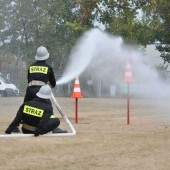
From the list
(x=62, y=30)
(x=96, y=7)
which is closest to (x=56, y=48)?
(x=62, y=30)

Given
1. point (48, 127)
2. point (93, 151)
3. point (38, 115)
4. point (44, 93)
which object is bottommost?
point (93, 151)

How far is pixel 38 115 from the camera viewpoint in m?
10.3

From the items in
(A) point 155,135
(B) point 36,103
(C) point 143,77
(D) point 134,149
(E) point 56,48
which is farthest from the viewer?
(E) point 56,48

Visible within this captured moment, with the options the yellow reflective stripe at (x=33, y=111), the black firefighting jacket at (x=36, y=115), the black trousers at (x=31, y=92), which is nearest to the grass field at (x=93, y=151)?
the black firefighting jacket at (x=36, y=115)

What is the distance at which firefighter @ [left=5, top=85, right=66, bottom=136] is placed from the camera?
1031 centimetres

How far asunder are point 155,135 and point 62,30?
38803 millimetres

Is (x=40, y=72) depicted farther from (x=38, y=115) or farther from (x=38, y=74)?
(x=38, y=115)

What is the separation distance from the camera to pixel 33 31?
4847cm

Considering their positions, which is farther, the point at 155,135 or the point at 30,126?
the point at 155,135

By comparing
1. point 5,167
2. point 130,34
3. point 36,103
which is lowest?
point 5,167

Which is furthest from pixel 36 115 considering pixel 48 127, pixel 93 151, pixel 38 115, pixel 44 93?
pixel 93 151

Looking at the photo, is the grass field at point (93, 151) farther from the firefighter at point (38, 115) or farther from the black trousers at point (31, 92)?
the black trousers at point (31, 92)

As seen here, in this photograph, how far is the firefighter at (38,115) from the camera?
1031cm

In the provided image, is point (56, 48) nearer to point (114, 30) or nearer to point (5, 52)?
point (5, 52)
